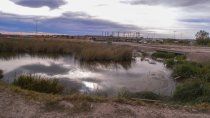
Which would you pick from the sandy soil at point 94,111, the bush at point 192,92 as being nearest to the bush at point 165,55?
the bush at point 192,92

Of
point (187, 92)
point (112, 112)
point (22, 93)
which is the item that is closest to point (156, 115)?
point (112, 112)

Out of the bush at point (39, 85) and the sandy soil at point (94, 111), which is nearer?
the sandy soil at point (94, 111)

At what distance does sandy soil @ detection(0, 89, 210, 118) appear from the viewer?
30.5 ft

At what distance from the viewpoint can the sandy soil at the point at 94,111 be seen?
930cm

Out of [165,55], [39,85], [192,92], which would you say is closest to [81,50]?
[165,55]

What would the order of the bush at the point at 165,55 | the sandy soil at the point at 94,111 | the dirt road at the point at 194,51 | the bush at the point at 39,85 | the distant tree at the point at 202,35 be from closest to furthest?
the sandy soil at the point at 94,111 → the bush at the point at 39,85 → the dirt road at the point at 194,51 → the bush at the point at 165,55 → the distant tree at the point at 202,35

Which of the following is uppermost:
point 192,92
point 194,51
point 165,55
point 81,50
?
point 81,50

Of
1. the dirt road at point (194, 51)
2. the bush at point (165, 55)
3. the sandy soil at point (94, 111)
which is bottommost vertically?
the bush at point (165, 55)

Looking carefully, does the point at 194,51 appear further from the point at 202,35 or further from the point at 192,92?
the point at 202,35

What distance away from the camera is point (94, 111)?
31.7 ft

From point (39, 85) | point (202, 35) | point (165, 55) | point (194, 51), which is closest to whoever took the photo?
point (39, 85)

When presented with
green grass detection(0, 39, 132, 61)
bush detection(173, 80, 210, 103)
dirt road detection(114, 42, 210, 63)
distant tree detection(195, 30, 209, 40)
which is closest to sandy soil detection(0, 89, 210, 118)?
bush detection(173, 80, 210, 103)

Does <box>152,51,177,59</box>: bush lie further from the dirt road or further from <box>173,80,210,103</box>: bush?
<box>173,80,210,103</box>: bush

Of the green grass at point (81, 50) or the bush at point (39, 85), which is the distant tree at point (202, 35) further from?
the bush at point (39, 85)
